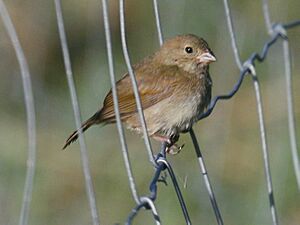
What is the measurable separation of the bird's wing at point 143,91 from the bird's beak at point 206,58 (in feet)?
0.45

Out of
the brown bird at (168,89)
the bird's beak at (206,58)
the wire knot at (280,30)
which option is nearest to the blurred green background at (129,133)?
the brown bird at (168,89)

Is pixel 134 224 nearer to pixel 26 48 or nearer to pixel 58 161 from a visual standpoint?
pixel 58 161

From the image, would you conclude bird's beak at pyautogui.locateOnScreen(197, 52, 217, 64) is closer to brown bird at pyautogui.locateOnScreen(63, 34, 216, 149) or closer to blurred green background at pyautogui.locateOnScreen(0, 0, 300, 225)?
brown bird at pyautogui.locateOnScreen(63, 34, 216, 149)

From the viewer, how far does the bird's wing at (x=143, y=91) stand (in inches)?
212

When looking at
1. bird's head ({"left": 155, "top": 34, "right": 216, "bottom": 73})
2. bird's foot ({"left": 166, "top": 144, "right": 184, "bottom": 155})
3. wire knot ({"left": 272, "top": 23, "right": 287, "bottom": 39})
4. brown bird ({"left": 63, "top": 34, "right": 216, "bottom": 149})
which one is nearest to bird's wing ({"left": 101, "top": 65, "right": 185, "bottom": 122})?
brown bird ({"left": 63, "top": 34, "right": 216, "bottom": 149})

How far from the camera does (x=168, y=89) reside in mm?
5430

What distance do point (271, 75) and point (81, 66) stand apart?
1673 mm

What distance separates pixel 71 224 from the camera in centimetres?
687

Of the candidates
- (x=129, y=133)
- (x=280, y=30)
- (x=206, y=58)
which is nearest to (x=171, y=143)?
(x=206, y=58)

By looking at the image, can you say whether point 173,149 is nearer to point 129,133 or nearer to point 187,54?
point 187,54

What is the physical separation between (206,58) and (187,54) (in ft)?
0.41

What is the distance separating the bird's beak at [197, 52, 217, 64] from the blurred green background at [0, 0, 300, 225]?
1152 mm

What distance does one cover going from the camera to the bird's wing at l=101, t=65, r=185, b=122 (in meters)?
5.39

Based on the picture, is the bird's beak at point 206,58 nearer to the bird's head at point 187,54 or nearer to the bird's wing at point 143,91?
the bird's head at point 187,54
